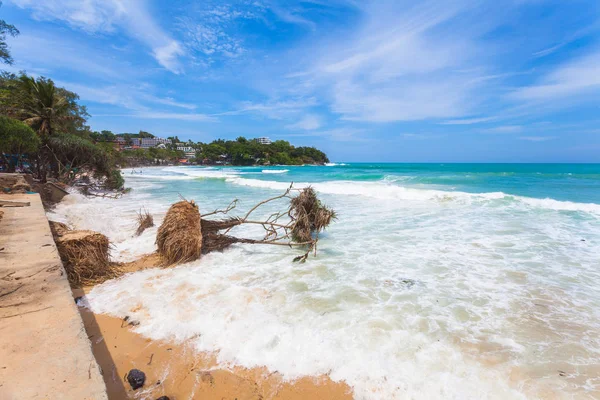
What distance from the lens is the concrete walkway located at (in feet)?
5.99

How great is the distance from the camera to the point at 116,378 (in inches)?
110

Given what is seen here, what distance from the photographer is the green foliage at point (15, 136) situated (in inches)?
544

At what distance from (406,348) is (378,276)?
2.20m

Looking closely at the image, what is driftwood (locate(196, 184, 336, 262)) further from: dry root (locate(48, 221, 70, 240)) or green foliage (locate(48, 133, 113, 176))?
green foliage (locate(48, 133, 113, 176))

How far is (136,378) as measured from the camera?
2.75 meters

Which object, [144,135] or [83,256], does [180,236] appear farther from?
[144,135]

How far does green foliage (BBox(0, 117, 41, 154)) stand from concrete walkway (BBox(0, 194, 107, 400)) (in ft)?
47.4

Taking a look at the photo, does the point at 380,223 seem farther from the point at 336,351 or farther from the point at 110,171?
the point at 110,171

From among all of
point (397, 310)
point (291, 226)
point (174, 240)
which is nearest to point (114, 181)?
point (174, 240)

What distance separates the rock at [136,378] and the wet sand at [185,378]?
4cm

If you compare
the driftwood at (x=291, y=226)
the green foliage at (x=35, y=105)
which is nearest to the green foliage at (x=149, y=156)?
the green foliage at (x=35, y=105)

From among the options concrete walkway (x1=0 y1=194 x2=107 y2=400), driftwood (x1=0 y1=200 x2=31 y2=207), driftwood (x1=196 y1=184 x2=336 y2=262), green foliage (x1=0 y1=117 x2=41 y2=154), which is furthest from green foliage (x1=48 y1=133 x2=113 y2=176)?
concrete walkway (x1=0 y1=194 x2=107 y2=400)

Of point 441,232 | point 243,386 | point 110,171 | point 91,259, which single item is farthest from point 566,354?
point 110,171

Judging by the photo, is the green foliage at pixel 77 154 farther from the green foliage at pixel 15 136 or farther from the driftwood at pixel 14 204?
the driftwood at pixel 14 204
